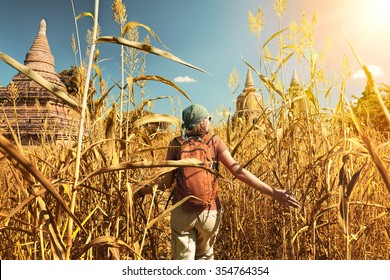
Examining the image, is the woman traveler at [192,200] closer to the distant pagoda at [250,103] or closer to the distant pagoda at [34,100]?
the distant pagoda at [250,103]

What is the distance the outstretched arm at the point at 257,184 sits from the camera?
3.66 ft

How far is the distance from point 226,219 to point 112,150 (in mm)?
1487

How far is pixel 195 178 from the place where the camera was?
1.33 m

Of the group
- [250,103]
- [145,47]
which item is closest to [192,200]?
[250,103]

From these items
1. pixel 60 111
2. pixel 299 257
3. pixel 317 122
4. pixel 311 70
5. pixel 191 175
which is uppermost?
pixel 60 111

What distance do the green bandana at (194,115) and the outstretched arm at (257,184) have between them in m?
0.21

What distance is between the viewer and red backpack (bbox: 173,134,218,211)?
132 centimetres

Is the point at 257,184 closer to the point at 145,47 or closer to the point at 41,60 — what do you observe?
the point at 145,47

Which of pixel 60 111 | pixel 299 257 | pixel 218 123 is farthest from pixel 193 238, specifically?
pixel 60 111

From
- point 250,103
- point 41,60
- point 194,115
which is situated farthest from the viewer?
point 41,60

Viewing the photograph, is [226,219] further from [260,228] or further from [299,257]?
[299,257]

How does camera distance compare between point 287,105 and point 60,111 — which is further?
point 60,111

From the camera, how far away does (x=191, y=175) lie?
52.0 inches

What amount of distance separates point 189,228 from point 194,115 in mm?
563
